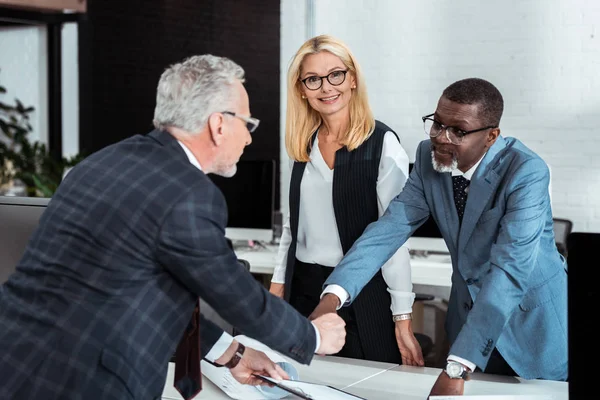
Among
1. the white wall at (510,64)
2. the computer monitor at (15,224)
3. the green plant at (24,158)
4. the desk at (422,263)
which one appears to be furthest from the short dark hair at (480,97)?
the green plant at (24,158)

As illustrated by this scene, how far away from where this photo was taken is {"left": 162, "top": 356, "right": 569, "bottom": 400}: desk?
1.87 meters

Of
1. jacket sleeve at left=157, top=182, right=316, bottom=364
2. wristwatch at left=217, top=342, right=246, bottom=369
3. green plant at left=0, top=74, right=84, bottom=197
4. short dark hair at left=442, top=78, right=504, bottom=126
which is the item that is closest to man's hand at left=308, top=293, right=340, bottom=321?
wristwatch at left=217, top=342, right=246, bottom=369

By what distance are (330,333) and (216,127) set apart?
0.57 m

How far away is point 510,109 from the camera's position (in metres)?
5.51

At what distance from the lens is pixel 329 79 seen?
2410mm

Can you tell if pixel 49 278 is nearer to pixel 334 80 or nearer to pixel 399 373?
pixel 399 373

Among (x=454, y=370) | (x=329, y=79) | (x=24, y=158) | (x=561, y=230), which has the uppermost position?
(x=329, y=79)

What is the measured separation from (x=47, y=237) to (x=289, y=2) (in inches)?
201

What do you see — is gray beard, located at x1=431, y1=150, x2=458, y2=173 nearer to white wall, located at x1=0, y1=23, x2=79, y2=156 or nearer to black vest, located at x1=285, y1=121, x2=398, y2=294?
black vest, located at x1=285, y1=121, x2=398, y2=294

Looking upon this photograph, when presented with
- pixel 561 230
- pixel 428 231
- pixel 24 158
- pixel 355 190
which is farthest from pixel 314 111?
pixel 24 158

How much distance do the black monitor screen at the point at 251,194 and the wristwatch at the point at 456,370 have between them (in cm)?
290

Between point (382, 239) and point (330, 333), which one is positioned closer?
point (330, 333)

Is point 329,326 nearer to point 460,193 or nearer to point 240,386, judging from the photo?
point 240,386

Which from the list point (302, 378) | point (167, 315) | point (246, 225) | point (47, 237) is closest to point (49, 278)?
point (47, 237)
